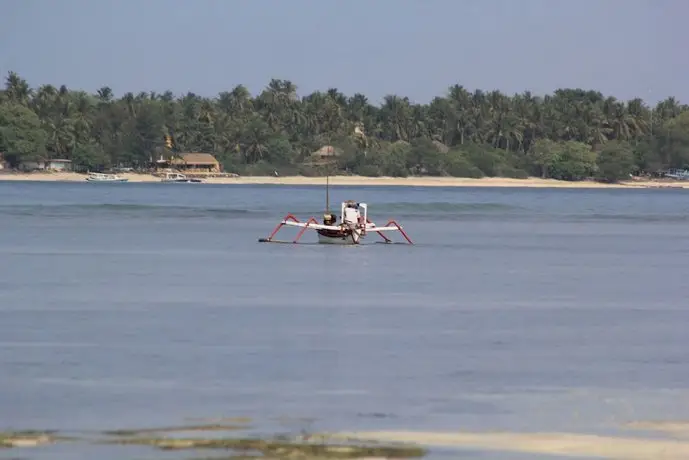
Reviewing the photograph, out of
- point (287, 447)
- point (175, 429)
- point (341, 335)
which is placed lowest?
point (341, 335)

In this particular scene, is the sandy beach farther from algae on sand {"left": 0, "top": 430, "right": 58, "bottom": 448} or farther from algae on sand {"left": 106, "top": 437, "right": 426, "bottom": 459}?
algae on sand {"left": 0, "top": 430, "right": 58, "bottom": 448}

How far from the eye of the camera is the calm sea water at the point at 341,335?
24.0 m

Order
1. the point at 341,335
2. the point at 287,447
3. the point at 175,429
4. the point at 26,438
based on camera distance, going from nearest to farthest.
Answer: the point at 287,447 → the point at 26,438 → the point at 175,429 → the point at 341,335

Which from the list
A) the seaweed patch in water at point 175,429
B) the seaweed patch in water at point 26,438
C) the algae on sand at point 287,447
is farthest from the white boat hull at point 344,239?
the algae on sand at point 287,447

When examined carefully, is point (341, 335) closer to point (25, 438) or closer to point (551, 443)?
point (551, 443)

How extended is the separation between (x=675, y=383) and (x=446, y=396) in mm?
4305

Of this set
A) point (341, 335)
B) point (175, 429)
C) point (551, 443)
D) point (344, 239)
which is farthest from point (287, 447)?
point (344, 239)

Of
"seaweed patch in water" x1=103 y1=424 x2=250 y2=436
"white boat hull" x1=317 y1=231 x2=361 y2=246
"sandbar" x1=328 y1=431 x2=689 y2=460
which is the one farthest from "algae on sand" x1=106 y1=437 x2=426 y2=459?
"white boat hull" x1=317 y1=231 x2=361 y2=246

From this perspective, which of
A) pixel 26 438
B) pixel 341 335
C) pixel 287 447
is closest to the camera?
pixel 287 447

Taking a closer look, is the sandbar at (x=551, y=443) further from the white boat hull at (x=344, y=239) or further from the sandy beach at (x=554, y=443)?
the white boat hull at (x=344, y=239)

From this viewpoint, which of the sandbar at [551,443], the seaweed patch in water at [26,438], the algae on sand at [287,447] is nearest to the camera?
the algae on sand at [287,447]

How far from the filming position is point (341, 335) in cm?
3441

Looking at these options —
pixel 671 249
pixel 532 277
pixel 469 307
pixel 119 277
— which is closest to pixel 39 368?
pixel 469 307

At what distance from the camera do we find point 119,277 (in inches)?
2008
